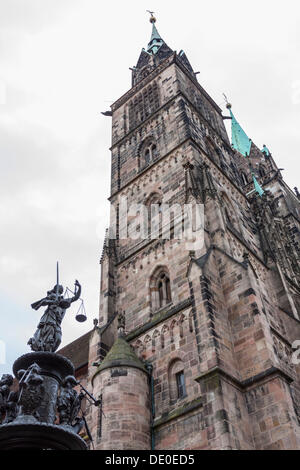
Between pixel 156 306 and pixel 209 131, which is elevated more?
pixel 209 131

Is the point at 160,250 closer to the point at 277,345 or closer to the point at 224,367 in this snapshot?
the point at 277,345

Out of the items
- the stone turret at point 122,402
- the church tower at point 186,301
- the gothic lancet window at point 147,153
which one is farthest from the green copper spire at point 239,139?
the stone turret at point 122,402

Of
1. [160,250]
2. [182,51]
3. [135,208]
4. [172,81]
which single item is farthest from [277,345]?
[182,51]

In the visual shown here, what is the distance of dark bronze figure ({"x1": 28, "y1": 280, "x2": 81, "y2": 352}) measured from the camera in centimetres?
820

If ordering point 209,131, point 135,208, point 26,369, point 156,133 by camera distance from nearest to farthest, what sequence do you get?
1. point 26,369
2. point 135,208
3. point 156,133
4. point 209,131

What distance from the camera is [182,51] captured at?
105ft

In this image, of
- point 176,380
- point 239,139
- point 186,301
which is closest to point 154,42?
point 239,139

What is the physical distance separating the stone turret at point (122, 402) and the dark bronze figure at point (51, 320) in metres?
4.48

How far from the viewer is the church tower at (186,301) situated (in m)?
11.3

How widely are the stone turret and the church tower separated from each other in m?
0.03

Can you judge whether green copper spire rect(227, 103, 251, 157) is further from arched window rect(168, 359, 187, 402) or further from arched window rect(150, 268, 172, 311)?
arched window rect(168, 359, 187, 402)

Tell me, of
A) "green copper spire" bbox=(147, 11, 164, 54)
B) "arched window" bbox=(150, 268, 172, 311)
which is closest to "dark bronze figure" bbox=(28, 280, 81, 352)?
"arched window" bbox=(150, 268, 172, 311)
